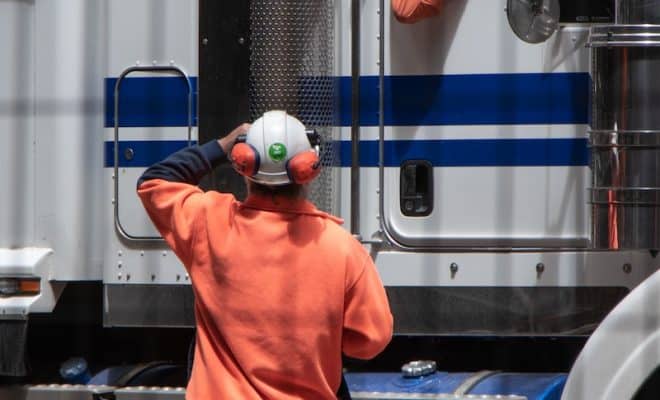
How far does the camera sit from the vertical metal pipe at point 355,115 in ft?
13.3

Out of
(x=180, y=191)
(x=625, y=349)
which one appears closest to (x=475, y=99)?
(x=625, y=349)

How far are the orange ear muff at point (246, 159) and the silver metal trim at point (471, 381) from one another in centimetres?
127

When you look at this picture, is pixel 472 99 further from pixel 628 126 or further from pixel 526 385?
pixel 526 385

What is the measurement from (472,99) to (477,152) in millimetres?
169

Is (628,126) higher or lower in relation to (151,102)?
lower

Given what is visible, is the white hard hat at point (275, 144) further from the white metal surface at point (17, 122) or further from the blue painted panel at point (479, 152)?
the white metal surface at point (17, 122)

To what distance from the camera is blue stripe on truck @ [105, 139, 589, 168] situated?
398cm

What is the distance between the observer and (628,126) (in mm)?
3723

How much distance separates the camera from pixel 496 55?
4.00m

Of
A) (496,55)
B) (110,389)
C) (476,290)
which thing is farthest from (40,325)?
(496,55)

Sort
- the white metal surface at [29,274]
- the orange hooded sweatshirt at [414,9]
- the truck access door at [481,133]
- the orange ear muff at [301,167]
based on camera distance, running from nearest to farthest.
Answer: the orange ear muff at [301,167]
the orange hooded sweatshirt at [414,9]
the truck access door at [481,133]
the white metal surface at [29,274]

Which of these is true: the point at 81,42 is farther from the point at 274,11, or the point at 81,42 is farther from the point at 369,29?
the point at 369,29

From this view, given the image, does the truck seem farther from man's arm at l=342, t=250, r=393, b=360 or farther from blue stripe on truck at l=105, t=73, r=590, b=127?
man's arm at l=342, t=250, r=393, b=360

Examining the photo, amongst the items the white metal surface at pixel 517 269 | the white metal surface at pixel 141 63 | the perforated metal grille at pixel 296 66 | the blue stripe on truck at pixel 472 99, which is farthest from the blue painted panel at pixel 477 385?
the blue stripe on truck at pixel 472 99
